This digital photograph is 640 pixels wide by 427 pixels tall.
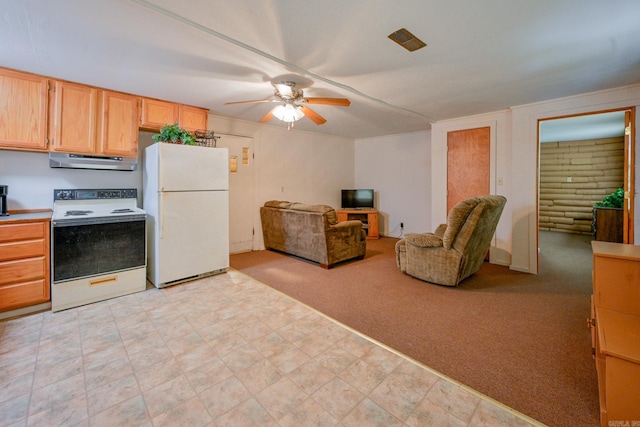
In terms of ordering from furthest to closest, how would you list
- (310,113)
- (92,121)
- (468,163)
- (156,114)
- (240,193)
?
(240,193), (468,163), (156,114), (310,113), (92,121)

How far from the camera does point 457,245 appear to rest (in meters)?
3.04

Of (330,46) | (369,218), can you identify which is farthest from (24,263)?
(369,218)

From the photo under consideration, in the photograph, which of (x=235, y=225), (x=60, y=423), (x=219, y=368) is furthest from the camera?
(x=235, y=225)

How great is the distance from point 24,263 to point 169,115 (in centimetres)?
221

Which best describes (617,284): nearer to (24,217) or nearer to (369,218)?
(369,218)

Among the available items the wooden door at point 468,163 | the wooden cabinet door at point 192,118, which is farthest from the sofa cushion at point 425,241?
the wooden cabinet door at point 192,118

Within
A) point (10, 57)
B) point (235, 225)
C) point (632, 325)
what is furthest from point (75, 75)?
point (632, 325)

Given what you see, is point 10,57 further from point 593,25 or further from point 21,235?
point 593,25

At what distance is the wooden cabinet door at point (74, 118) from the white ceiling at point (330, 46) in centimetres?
→ 13

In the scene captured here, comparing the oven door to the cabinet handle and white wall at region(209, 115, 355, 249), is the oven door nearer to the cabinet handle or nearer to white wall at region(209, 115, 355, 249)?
the cabinet handle

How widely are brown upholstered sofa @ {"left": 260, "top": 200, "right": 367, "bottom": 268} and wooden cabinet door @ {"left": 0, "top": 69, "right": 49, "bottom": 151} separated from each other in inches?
113

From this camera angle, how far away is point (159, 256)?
9.89 ft

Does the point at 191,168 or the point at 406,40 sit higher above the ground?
the point at 406,40

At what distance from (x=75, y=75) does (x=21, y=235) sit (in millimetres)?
1658
